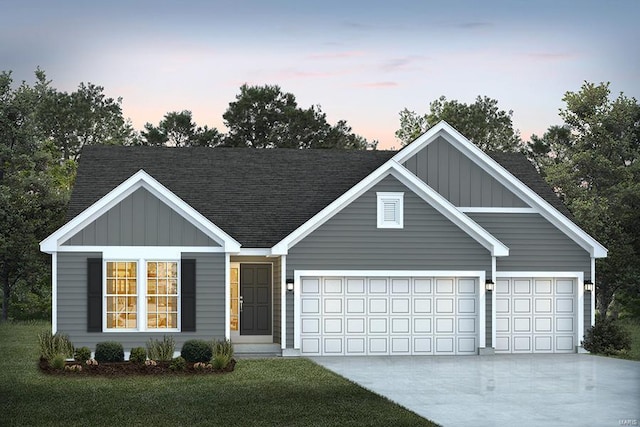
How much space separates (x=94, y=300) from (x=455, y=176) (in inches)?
395

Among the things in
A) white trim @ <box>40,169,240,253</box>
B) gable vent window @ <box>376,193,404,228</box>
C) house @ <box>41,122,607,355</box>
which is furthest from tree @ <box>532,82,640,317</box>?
white trim @ <box>40,169,240,253</box>

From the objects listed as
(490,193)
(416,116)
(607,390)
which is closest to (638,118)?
(416,116)

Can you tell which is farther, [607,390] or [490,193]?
[490,193]

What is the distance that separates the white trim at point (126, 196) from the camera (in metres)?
23.6

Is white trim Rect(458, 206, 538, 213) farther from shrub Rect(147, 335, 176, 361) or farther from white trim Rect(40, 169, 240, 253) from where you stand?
shrub Rect(147, 335, 176, 361)

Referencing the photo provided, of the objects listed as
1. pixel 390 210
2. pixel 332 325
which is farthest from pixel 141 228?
pixel 390 210

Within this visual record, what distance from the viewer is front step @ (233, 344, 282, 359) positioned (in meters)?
24.7

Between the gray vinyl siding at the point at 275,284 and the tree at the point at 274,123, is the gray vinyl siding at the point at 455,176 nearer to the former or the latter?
the gray vinyl siding at the point at 275,284

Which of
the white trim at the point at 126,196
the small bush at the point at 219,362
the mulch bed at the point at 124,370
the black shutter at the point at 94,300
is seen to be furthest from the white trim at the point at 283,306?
the black shutter at the point at 94,300

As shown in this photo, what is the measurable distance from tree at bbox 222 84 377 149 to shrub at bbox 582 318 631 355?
101ft

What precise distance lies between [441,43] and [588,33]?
326 cm

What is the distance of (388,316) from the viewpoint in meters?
25.3

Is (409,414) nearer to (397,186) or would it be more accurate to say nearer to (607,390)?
(607,390)

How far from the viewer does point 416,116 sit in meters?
56.5
